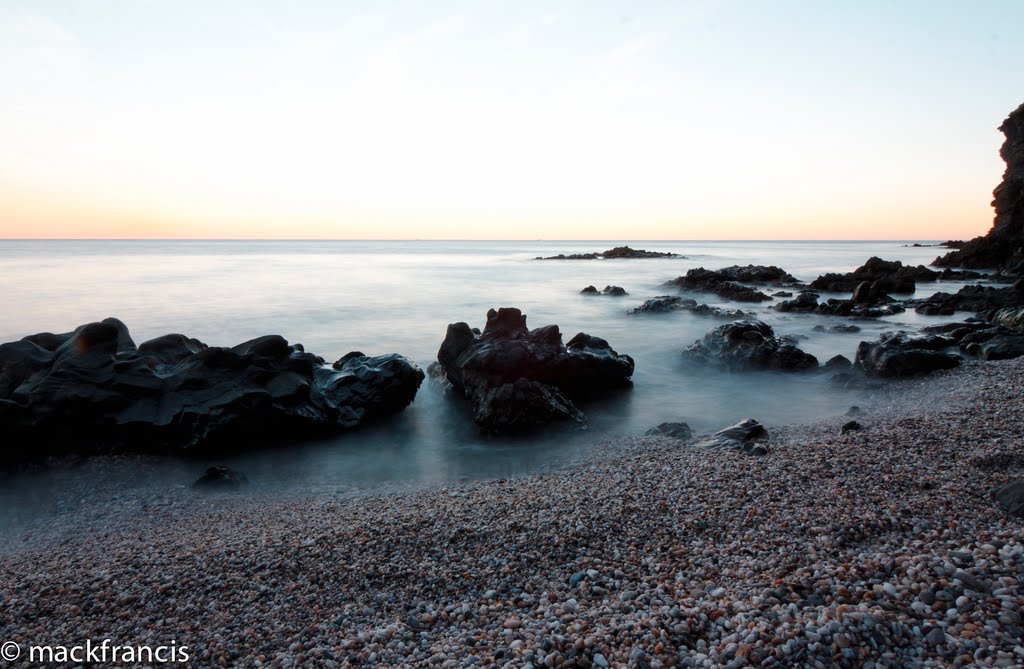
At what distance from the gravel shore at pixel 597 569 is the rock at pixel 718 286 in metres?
18.6

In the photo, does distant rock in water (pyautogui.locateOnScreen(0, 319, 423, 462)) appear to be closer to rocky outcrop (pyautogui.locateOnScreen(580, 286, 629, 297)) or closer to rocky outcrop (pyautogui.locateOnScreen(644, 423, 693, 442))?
rocky outcrop (pyautogui.locateOnScreen(644, 423, 693, 442))

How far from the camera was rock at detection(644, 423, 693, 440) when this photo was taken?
8.05 metres

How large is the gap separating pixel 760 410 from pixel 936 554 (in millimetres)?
5706

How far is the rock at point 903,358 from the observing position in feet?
33.0

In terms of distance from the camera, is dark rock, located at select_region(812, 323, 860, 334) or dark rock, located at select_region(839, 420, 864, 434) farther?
dark rock, located at select_region(812, 323, 860, 334)

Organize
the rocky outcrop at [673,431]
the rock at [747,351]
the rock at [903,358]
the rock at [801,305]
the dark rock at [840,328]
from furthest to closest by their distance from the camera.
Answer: the rock at [801,305] < the dark rock at [840,328] < the rock at [747,351] < the rock at [903,358] < the rocky outcrop at [673,431]

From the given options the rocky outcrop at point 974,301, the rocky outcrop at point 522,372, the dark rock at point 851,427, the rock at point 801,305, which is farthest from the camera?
the rock at point 801,305

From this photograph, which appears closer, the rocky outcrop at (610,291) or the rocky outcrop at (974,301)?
the rocky outcrop at (974,301)

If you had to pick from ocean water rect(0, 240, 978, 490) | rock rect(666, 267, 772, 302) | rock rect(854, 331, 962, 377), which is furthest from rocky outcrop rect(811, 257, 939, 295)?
rock rect(854, 331, 962, 377)

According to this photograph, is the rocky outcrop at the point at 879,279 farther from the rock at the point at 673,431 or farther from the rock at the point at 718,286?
the rock at the point at 673,431

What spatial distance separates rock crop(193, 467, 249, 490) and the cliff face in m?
38.6

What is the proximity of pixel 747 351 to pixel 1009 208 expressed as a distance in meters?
33.7

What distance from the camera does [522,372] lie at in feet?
31.5

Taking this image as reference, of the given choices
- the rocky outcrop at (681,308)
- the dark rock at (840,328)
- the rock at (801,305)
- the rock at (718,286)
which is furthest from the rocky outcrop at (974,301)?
the rocky outcrop at (681,308)
